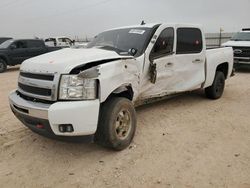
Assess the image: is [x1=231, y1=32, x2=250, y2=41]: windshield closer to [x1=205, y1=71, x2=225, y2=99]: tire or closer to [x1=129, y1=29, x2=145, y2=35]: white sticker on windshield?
[x1=205, y1=71, x2=225, y2=99]: tire

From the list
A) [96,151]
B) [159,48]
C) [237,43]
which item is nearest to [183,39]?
[159,48]

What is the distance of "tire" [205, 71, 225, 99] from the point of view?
22.5 ft

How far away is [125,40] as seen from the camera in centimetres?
512

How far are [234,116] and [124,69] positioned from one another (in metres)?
2.78

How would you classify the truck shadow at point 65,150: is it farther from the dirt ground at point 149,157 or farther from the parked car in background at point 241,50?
the parked car in background at point 241,50

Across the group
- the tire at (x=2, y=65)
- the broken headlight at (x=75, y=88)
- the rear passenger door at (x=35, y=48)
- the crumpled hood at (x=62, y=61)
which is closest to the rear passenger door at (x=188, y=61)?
the crumpled hood at (x=62, y=61)

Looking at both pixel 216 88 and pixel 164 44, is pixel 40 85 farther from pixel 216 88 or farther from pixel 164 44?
pixel 216 88

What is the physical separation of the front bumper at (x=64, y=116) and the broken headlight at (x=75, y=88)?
79mm

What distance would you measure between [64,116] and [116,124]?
887 millimetres

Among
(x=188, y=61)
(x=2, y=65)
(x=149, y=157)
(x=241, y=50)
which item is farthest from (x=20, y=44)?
(x=149, y=157)

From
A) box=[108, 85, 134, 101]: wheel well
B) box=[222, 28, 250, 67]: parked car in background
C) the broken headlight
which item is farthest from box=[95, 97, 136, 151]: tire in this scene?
box=[222, 28, 250, 67]: parked car in background

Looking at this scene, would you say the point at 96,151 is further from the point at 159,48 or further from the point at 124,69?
the point at 159,48

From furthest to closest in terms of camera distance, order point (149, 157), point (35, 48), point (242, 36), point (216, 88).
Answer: point (35, 48)
point (242, 36)
point (216, 88)
point (149, 157)

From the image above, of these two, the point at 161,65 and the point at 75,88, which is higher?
the point at 75,88
